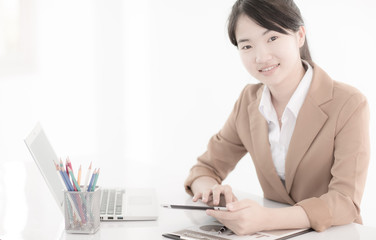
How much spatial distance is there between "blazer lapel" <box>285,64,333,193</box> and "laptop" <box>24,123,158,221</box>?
1.51ft

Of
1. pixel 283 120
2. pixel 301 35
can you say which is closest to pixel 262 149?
pixel 283 120

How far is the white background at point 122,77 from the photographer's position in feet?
12.7

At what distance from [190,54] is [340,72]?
1.32 meters

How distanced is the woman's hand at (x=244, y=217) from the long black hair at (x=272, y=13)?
1.87 ft

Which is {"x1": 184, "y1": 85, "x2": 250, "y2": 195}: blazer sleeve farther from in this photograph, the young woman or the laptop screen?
the laptop screen

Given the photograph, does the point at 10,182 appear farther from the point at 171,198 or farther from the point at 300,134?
the point at 300,134

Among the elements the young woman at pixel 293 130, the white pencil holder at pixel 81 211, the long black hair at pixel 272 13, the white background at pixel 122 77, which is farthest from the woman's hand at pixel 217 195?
the white background at pixel 122 77

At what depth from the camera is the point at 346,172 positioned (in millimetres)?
1491

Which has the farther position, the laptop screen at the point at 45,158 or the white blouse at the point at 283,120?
the white blouse at the point at 283,120

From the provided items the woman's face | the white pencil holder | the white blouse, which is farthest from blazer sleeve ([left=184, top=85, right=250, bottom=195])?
the white pencil holder

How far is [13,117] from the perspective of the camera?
13.4 feet

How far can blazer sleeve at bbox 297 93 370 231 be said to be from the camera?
4.55 feet

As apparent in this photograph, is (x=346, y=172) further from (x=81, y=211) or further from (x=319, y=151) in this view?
(x=81, y=211)

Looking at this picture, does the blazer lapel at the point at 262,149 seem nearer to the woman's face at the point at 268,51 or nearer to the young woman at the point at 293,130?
the young woman at the point at 293,130
